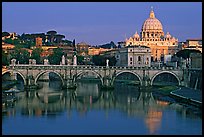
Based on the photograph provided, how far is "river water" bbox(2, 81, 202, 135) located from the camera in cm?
1780

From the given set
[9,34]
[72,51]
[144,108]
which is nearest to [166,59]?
[72,51]

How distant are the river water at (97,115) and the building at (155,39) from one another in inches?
A: 1452

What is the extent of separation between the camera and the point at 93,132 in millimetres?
17406

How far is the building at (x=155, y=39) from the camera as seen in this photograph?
67.6 metres

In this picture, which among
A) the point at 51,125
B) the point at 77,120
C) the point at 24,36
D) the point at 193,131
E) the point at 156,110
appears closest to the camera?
the point at 193,131

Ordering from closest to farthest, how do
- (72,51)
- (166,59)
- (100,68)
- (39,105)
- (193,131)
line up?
(193,131) → (39,105) → (100,68) → (166,59) → (72,51)

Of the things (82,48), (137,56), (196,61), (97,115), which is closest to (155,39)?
(82,48)

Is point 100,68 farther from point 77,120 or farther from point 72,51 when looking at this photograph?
point 72,51

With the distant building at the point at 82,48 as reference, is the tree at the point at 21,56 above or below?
below

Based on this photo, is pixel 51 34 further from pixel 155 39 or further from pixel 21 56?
pixel 21 56

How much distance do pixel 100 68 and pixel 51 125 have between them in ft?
56.6

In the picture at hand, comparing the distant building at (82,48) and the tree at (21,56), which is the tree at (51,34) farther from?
the tree at (21,56)

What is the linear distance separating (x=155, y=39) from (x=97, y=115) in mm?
48054

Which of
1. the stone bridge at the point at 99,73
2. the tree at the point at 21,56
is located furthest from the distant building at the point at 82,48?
the stone bridge at the point at 99,73
